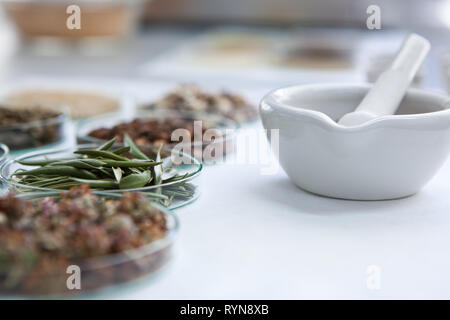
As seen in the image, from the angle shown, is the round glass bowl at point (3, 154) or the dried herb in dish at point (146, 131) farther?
the dried herb in dish at point (146, 131)

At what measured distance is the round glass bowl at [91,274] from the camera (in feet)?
1.98

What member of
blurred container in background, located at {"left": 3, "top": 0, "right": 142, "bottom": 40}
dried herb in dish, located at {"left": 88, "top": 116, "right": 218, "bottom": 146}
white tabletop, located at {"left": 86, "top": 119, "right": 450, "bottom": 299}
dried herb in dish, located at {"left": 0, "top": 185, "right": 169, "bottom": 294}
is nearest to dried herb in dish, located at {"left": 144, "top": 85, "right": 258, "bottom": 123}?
dried herb in dish, located at {"left": 88, "top": 116, "right": 218, "bottom": 146}

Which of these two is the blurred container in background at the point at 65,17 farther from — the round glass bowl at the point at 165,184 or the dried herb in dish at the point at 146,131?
the round glass bowl at the point at 165,184

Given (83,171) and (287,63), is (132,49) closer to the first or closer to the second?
(287,63)

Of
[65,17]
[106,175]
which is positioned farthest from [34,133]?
[65,17]

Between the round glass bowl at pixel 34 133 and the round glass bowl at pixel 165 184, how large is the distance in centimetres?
19

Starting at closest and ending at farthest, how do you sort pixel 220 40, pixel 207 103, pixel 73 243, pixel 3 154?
pixel 73 243 → pixel 3 154 → pixel 207 103 → pixel 220 40

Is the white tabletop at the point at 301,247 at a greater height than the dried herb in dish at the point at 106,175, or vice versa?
the dried herb in dish at the point at 106,175

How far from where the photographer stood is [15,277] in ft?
1.99

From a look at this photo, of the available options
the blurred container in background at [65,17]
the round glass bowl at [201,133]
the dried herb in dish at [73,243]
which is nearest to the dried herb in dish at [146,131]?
the round glass bowl at [201,133]

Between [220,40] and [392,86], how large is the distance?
5.71ft

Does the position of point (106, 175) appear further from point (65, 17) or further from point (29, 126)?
point (65, 17)

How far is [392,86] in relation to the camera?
38.4 inches
